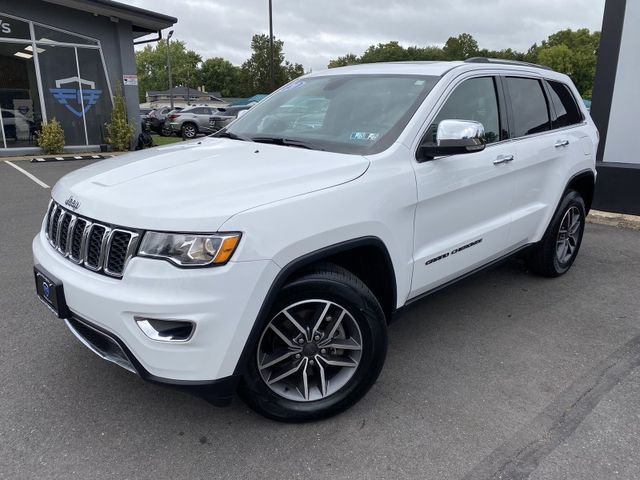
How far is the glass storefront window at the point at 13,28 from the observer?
13172 mm

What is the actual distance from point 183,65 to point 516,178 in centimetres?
10399

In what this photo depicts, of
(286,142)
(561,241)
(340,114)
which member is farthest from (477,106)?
(561,241)

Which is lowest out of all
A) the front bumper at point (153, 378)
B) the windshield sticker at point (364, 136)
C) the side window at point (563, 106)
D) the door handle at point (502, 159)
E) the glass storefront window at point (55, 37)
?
the front bumper at point (153, 378)

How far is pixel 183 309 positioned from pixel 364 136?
1.53 metres

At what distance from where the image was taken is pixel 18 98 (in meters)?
14.0

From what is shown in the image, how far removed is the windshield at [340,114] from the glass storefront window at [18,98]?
501 inches

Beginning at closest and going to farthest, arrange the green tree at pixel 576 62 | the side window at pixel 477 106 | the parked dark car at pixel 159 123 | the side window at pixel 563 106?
the side window at pixel 477 106, the side window at pixel 563 106, the parked dark car at pixel 159 123, the green tree at pixel 576 62

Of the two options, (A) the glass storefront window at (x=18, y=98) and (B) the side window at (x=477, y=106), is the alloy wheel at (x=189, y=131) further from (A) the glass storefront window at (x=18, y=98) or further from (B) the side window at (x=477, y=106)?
(B) the side window at (x=477, y=106)

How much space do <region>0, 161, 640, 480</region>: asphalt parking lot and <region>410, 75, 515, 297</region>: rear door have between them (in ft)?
1.92

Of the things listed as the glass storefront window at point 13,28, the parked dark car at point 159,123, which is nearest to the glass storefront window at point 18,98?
the glass storefront window at point 13,28

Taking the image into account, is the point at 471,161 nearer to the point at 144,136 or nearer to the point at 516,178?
the point at 516,178

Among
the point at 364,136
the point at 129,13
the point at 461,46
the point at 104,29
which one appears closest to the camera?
the point at 364,136

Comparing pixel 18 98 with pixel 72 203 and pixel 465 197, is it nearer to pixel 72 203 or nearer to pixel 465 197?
pixel 72 203

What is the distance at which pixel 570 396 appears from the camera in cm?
298
